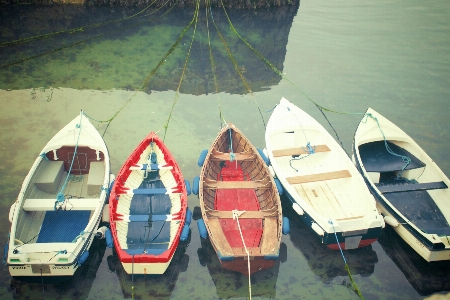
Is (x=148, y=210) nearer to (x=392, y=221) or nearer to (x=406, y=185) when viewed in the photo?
(x=392, y=221)

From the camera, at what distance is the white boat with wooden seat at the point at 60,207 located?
9.77 metres

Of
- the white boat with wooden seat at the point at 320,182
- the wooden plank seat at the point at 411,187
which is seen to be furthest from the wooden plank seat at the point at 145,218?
the wooden plank seat at the point at 411,187

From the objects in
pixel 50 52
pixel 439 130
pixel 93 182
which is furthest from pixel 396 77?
pixel 50 52

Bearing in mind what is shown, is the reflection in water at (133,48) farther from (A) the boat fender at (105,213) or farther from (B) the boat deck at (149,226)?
(A) the boat fender at (105,213)

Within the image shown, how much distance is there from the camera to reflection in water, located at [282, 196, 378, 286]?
11359 mm

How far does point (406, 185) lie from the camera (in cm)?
1248

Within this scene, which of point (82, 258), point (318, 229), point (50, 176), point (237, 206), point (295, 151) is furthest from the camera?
point (295, 151)

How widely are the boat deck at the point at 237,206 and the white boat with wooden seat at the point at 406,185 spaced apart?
365 centimetres

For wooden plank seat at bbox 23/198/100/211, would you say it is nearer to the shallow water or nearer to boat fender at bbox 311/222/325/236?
the shallow water

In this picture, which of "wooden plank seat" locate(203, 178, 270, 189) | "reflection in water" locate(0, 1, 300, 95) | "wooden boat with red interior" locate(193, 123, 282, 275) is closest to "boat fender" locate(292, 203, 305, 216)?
"wooden boat with red interior" locate(193, 123, 282, 275)

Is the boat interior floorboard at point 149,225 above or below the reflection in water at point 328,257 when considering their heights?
above

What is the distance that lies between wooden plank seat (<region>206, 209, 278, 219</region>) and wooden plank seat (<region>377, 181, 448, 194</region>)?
11.7ft

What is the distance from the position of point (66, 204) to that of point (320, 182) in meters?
7.60

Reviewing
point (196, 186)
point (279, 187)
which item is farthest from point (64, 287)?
point (279, 187)
